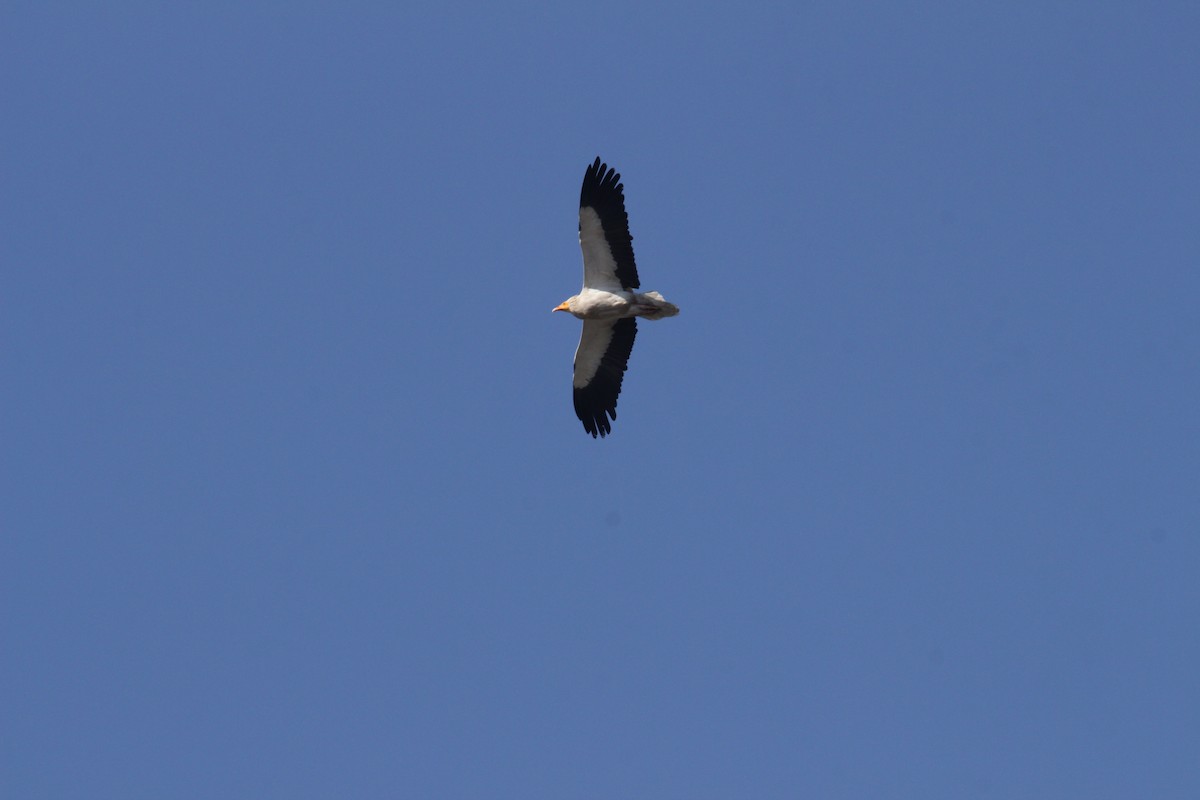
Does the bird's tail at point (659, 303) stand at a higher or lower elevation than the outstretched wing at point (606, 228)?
lower

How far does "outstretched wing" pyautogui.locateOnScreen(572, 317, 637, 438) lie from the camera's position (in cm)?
3681

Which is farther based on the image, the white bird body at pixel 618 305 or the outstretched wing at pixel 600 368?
the outstretched wing at pixel 600 368

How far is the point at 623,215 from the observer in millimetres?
35250

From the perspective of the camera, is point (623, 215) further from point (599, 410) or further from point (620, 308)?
point (599, 410)

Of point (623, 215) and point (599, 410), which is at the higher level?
point (623, 215)

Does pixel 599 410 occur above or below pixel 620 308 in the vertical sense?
below

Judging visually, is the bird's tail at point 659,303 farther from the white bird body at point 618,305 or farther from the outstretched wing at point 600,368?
the outstretched wing at point 600,368

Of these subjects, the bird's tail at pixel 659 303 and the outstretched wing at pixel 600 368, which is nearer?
the bird's tail at pixel 659 303

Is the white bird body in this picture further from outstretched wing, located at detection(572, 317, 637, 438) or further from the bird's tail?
outstretched wing, located at detection(572, 317, 637, 438)

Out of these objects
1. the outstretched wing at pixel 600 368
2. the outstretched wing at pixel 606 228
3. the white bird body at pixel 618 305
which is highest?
the outstretched wing at pixel 606 228

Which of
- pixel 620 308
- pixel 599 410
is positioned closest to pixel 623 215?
pixel 620 308

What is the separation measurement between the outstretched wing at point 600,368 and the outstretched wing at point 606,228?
1402 millimetres

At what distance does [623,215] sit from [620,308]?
84.9 inches

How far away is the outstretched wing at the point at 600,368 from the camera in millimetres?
36812
